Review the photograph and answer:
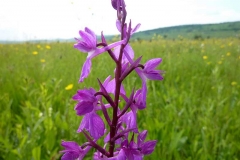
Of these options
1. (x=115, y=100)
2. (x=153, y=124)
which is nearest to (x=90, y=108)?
(x=115, y=100)

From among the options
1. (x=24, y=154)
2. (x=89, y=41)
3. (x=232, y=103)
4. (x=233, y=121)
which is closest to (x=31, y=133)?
(x=24, y=154)

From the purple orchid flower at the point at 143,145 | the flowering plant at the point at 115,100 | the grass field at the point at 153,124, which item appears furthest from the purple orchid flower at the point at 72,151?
the grass field at the point at 153,124

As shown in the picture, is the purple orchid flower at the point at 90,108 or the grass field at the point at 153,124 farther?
the grass field at the point at 153,124

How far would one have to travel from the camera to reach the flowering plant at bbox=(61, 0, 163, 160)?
0.54 metres

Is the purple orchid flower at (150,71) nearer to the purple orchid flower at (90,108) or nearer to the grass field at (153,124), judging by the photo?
the purple orchid flower at (90,108)

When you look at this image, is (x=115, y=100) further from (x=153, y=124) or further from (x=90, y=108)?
(x=153, y=124)

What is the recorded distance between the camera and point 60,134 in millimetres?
1766

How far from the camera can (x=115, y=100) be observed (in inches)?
21.4

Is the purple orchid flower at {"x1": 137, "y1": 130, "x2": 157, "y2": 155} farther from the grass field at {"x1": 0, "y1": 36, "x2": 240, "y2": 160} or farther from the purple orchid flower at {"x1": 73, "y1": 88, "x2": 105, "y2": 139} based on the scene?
the grass field at {"x1": 0, "y1": 36, "x2": 240, "y2": 160}

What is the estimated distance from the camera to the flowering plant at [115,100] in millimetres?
542

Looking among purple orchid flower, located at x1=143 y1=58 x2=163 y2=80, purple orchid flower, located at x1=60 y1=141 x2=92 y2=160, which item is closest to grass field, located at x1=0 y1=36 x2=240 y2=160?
purple orchid flower, located at x1=60 y1=141 x2=92 y2=160

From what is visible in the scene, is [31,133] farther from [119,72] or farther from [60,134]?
[119,72]

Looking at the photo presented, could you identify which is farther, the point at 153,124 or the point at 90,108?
the point at 153,124

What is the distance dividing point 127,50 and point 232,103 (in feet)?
6.67
